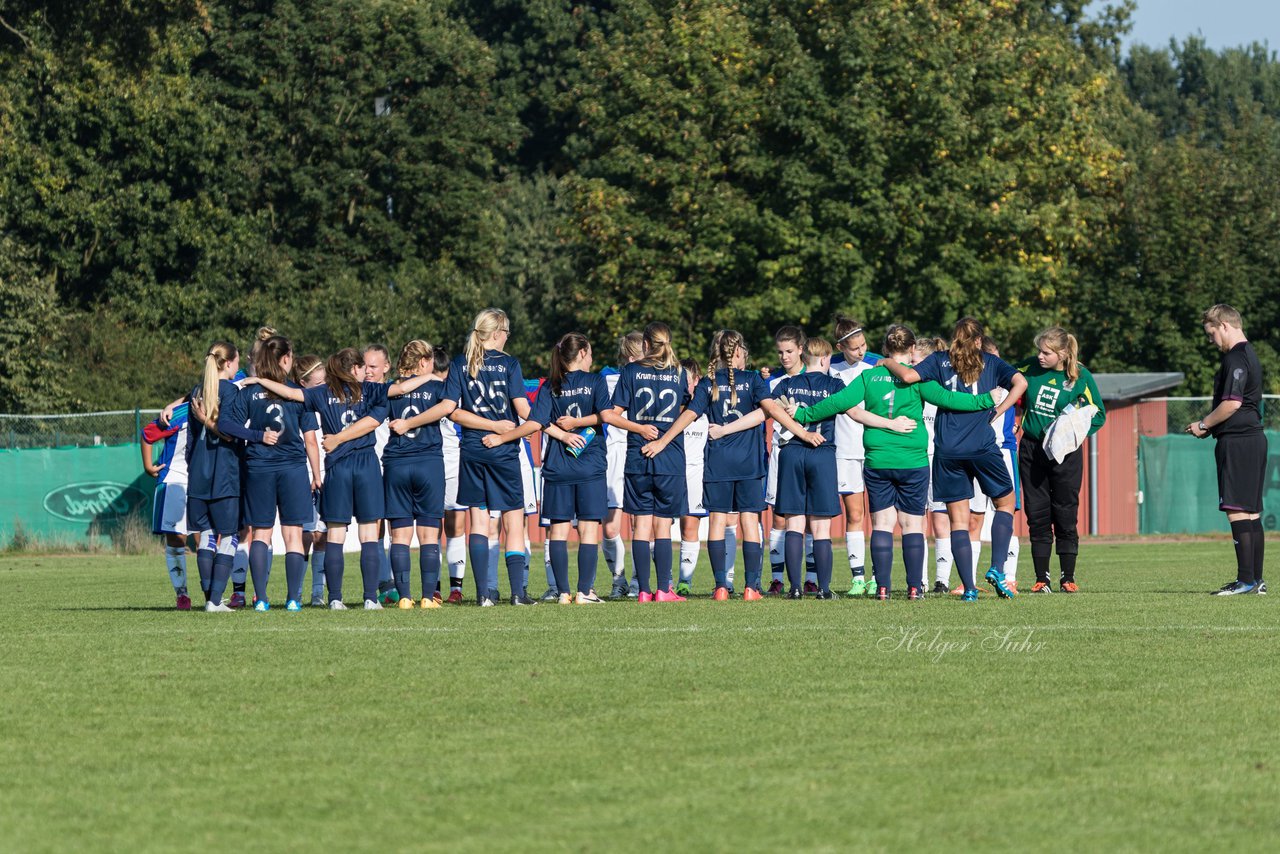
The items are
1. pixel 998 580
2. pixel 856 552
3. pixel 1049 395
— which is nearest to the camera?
pixel 998 580

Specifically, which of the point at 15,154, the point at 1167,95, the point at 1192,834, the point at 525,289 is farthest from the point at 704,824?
the point at 1167,95

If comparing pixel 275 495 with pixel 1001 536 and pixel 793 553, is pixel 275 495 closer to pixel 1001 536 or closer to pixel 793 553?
pixel 793 553

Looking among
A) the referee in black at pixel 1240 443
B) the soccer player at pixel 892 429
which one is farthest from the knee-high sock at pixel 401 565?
the referee in black at pixel 1240 443

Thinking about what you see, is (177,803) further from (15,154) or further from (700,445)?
(15,154)

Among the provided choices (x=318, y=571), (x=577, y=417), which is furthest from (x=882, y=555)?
(x=318, y=571)

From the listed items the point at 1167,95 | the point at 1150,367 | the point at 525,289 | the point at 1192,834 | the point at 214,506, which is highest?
the point at 1167,95

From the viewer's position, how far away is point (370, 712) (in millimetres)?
7852

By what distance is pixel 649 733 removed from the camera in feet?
23.8

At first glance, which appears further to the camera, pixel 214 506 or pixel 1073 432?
pixel 1073 432

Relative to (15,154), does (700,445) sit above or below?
below

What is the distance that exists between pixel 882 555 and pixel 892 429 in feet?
3.01

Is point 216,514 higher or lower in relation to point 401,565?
higher

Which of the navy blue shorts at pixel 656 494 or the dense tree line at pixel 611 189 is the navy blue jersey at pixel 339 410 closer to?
the navy blue shorts at pixel 656 494

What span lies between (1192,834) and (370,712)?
3.59m
